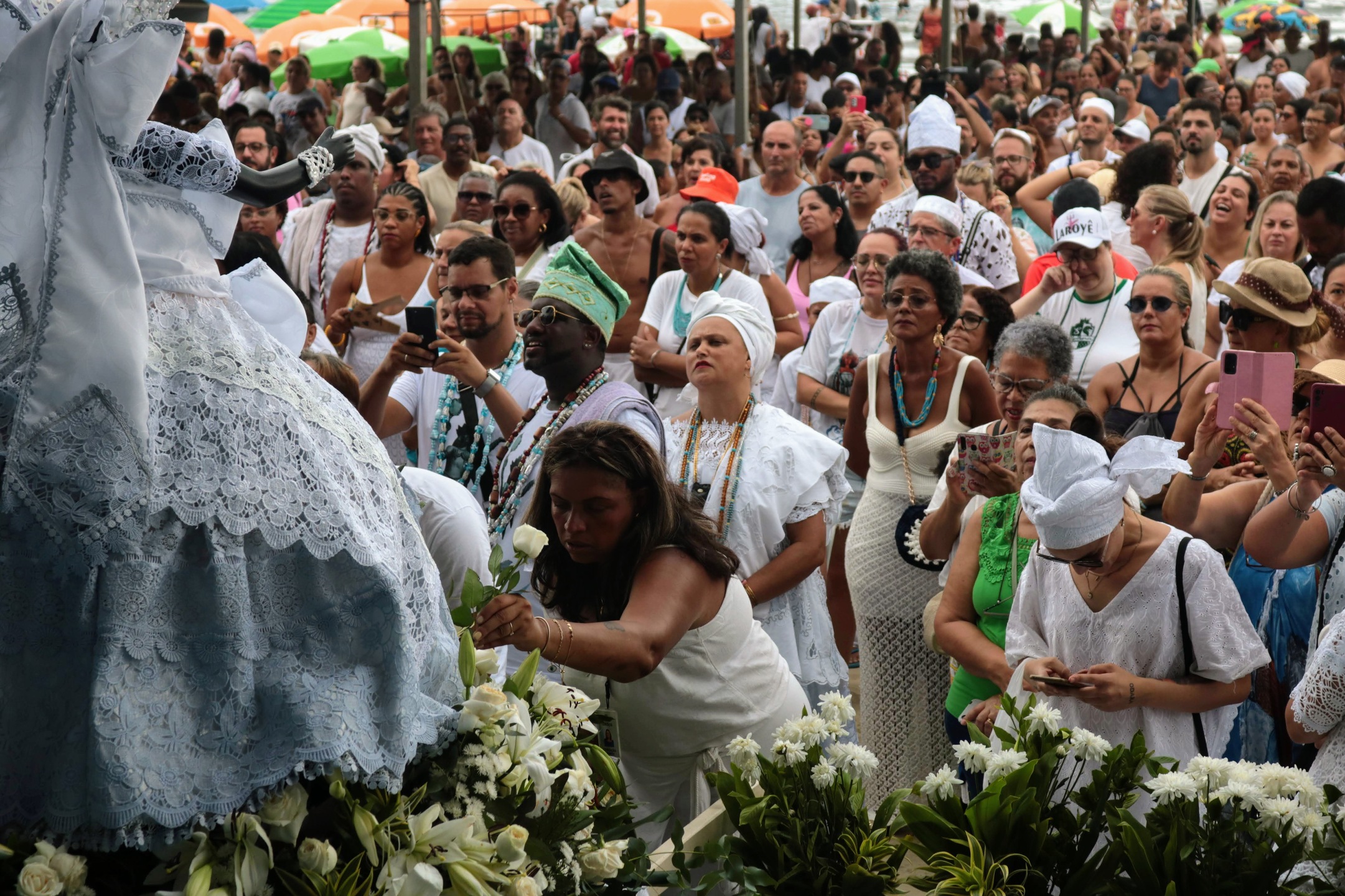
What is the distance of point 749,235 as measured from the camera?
7211 mm

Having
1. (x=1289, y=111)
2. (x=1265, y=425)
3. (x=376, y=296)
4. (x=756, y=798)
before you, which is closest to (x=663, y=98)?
(x=1289, y=111)

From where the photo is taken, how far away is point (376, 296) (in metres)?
7.27

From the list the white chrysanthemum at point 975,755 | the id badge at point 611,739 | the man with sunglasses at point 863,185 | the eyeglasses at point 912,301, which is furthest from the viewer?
the man with sunglasses at point 863,185

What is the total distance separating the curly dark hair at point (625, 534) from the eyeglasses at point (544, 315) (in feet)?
3.07

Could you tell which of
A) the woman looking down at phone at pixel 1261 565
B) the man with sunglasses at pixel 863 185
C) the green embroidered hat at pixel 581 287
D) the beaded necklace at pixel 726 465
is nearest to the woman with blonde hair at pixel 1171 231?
the man with sunglasses at pixel 863 185

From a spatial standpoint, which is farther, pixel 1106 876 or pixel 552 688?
pixel 1106 876

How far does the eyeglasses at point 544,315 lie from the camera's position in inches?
176

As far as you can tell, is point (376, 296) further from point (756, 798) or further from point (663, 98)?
point (663, 98)

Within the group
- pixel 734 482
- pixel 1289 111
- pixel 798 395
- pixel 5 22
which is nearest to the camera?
pixel 5 22

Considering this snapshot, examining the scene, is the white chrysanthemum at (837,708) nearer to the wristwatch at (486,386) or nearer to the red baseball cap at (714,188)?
the wristwatch at (486,386)

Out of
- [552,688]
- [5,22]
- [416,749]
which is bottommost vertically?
[552,688]

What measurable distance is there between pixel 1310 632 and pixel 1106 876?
1.66m

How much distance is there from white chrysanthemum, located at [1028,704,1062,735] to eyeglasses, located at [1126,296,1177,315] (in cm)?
282

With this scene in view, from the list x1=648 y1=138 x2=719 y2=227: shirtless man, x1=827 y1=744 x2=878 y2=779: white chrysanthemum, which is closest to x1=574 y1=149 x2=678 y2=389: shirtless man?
x1=648 y1=138 x2=719 y2=227: shirtless man
